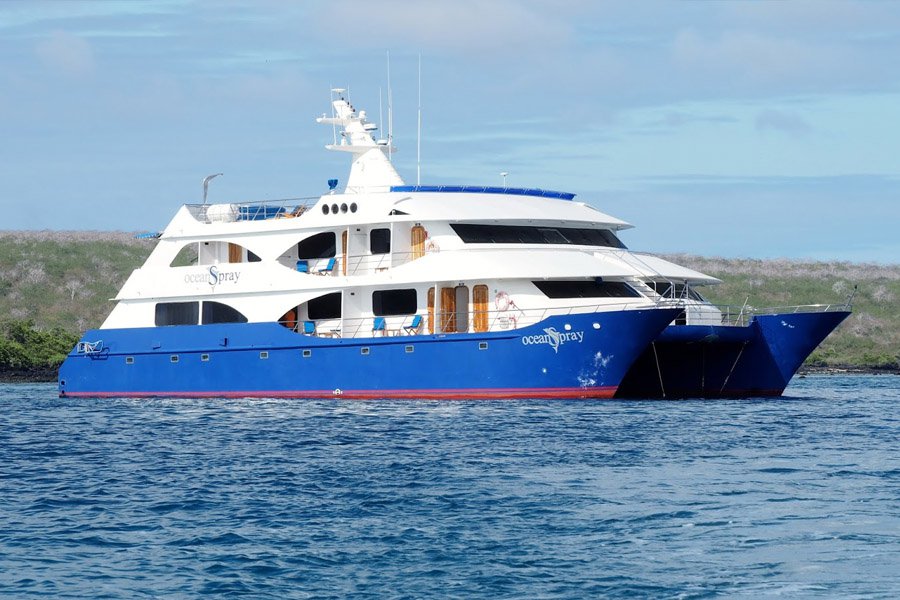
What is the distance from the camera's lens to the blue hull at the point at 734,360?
33.4 meters

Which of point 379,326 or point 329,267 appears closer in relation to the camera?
point 379,326

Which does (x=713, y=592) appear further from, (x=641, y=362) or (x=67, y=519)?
(x=641, y=362)

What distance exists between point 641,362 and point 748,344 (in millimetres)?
2547

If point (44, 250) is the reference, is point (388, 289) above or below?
below

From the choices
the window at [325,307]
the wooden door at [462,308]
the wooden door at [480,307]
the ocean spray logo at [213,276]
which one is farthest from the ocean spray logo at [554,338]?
the ocean spray logo at [213,276]

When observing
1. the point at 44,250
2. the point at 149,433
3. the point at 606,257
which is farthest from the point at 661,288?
the point at 44,250

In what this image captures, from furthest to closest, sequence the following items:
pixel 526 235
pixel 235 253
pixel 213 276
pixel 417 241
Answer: pixel 235 253
pixel 213 276
pixel 417 241
pixel 526 235

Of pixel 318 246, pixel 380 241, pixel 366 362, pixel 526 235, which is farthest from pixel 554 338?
pixel 318 246

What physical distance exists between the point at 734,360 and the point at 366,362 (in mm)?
8811

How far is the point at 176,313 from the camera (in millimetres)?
37938

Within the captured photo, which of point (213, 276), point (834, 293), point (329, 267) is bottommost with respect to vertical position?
point (213, 276)

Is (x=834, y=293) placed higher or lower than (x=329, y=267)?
higher

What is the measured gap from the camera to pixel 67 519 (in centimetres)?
1759

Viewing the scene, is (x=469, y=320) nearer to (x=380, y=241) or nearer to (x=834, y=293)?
(x=380, y=241)
